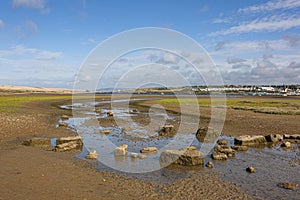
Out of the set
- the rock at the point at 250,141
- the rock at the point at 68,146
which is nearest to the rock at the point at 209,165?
the rock at the point at 250,141

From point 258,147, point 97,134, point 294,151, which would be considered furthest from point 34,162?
point 294,151

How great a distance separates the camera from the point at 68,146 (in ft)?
57.1

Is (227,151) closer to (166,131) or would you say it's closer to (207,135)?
(207,135)

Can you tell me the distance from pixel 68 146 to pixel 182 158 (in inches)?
307

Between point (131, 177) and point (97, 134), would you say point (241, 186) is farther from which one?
point (97, 134)

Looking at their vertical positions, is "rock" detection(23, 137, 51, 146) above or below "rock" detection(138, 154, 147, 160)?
above

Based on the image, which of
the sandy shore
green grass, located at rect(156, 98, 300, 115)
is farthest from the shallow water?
green grass, located at rect(156, 98, 300, 115)

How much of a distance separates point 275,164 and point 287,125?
55.1 feet

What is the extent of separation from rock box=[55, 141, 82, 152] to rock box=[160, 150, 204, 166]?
6322 mm

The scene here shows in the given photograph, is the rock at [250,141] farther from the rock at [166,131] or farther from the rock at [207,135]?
the rock at [166,131]

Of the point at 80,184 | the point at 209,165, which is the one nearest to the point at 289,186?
the point at 209,165

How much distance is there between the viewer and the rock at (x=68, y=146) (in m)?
16.9

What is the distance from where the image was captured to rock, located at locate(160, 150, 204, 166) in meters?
14.5

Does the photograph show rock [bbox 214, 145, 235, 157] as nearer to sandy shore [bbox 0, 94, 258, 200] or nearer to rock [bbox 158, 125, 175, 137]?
sandy shore [bbox 0, 94, 258, 200]
